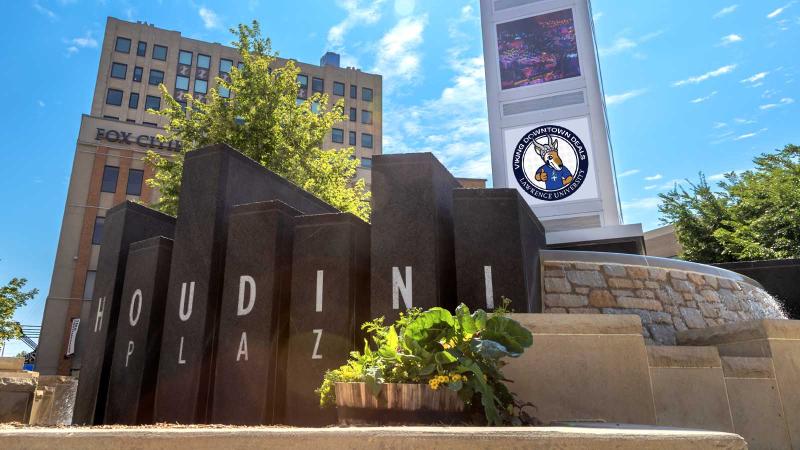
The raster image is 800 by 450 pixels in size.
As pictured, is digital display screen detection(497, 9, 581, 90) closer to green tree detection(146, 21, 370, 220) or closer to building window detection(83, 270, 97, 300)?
green tree detection(146, 21, 370, 220)

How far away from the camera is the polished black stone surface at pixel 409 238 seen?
19.7 feet

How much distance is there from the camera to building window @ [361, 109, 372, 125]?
60344 millimetres

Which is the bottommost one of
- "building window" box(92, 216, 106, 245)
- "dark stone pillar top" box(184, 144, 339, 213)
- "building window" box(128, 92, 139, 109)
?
"dark stone pillar top" box(184, 144, 339, 213)

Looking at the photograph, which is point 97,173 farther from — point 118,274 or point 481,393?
point 481,393

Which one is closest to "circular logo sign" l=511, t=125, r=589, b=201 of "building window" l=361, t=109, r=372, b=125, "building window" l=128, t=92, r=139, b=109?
"building window" l=128, t=92, r=139, b=109

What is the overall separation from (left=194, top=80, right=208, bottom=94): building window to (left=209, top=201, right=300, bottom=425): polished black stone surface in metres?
51.0

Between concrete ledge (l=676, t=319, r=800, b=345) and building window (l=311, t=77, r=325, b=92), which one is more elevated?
building window (l=311, t=77, r=325, b=92)

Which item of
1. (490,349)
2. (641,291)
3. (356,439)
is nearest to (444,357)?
(490,349)

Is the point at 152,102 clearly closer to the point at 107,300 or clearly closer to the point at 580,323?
the point at 107,300

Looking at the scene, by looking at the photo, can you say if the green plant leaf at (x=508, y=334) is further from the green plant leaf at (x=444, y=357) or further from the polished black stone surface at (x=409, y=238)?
the polished black stone surface at (x=409, y=238)

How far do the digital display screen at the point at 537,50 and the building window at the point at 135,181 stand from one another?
3238 cm

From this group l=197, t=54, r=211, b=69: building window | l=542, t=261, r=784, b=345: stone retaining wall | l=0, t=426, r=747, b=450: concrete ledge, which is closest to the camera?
l=0, t=426, r=747, b=450: concrete ledge

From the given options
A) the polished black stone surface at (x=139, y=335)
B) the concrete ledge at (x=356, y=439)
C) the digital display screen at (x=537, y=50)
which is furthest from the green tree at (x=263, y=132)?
the concrete ledge at (x=356, y=439)

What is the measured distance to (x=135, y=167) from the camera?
41.9m
